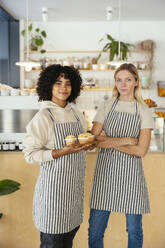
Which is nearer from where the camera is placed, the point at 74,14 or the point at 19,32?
the point at 74,14

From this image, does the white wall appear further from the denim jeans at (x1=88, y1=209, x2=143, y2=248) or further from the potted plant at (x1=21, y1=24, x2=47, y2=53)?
the denim jeans at (x1=88, y1=209, x2=143, y2=248)

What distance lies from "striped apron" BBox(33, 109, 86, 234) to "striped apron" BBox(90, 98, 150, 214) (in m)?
0.24

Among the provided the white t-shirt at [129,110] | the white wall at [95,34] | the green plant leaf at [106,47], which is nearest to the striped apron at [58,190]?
the white t-shirt at [129,110]

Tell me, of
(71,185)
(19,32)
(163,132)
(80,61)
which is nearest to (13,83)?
(19,32)

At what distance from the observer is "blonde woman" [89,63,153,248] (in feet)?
5.95

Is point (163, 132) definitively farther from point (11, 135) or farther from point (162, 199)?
point (11, 135)

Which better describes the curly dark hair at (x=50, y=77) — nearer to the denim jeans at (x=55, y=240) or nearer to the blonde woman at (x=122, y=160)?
the blonde woman at (x=122, y=160)

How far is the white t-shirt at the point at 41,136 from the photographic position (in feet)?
5.09

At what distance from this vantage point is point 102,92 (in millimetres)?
6508

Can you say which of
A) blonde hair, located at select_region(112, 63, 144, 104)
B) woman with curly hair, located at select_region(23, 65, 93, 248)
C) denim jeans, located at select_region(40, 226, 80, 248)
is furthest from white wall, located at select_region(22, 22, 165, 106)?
denim jeans, located at select_region(40, 226, 80, 248)

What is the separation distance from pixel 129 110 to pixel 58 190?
69 centimetres

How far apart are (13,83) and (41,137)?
5117mm

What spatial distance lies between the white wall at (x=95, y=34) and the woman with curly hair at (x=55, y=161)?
4993mm

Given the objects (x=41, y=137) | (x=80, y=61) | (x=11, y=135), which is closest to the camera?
(x=41, y=137)
